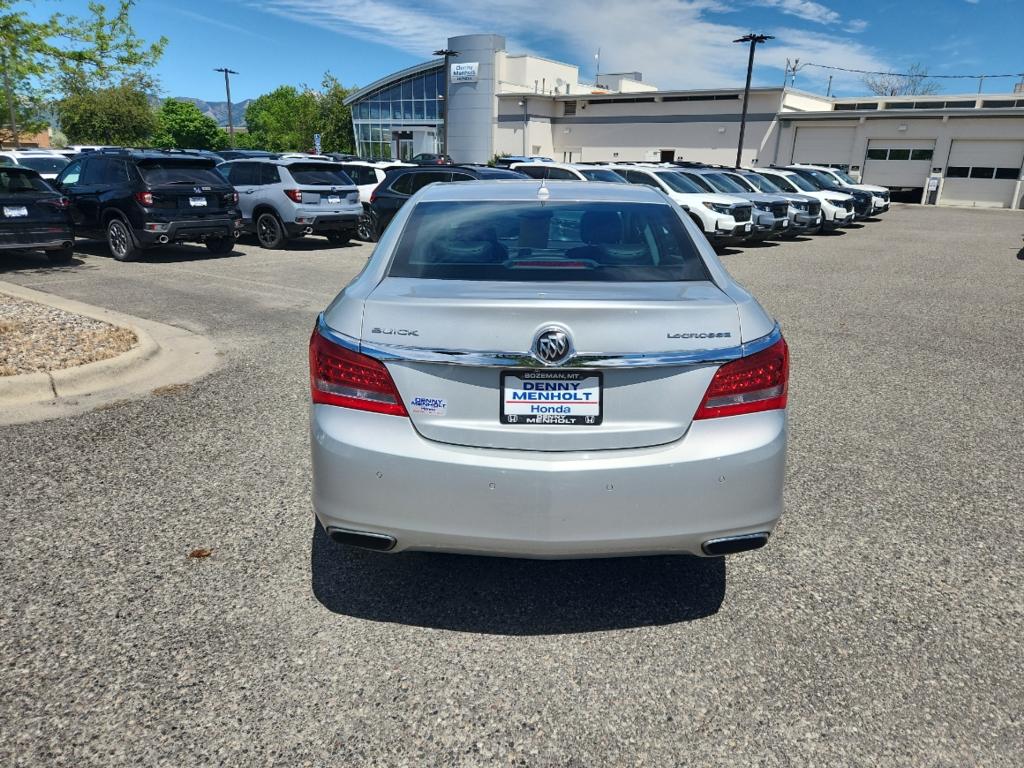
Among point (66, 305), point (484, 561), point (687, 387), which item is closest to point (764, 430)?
point (687, 387)

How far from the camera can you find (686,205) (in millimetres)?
16328

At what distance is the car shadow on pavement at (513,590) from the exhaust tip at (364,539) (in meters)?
0.45

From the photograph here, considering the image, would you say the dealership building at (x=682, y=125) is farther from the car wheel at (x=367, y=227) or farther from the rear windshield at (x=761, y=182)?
the car wheel at (x=367, y=227)

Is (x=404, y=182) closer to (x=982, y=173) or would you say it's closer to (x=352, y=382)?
(x=352, y=382)

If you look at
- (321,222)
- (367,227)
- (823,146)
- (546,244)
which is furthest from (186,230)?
(823,146)

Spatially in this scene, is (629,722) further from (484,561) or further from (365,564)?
(365,564)

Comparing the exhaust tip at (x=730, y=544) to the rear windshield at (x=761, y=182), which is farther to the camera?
the rear windshield at (x=761, y=182)

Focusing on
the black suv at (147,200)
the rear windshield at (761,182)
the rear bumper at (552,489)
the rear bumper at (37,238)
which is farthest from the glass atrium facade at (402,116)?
the rear bumper at (552,489)

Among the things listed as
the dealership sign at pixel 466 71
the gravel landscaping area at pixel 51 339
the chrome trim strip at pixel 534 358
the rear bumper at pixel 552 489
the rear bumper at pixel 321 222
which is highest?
the dealership sign at pixel 466 71

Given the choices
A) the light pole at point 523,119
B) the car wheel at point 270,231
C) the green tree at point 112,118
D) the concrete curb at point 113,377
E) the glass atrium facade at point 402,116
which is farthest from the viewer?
the glass atrium facade at point 402,116

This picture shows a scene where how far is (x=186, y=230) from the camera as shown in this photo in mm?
12164

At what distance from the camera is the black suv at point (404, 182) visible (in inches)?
584

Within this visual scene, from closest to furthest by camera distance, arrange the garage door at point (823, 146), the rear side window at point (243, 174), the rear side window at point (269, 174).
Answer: the rear side window at point (269, 174) → the rear side window at point (243, 174) → the garage door at point (823, 146)

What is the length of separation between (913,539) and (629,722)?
79.6 inches
